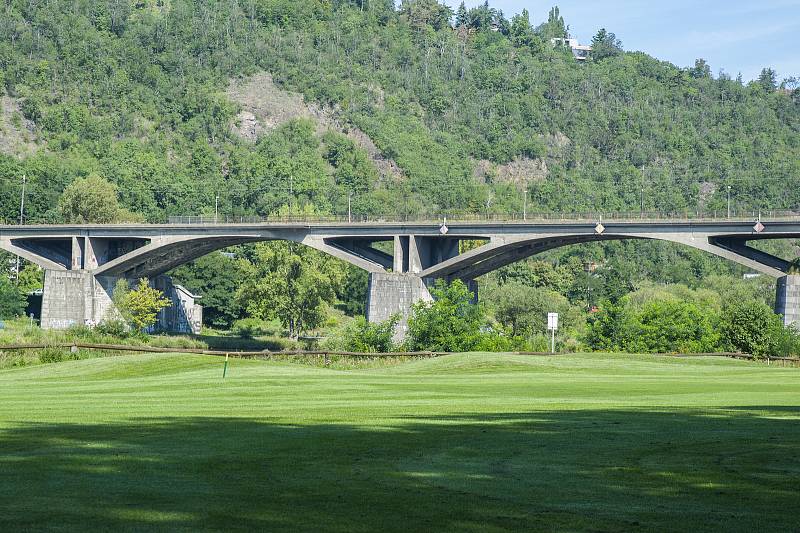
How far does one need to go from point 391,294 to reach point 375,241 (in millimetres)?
9746

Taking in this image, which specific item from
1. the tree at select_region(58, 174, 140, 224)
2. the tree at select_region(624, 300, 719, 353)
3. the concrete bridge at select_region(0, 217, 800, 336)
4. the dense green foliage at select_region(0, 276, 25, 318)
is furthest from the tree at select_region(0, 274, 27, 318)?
the tree at select_region(624, 300, 719, 353)

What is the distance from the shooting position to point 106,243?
136 m

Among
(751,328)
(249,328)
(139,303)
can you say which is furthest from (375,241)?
(751,328)

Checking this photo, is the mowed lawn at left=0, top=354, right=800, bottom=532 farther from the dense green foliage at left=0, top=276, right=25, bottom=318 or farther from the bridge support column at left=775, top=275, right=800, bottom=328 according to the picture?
the dense green foliage at left=0, top=276, right=25, bottom=318

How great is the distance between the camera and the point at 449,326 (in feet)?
289

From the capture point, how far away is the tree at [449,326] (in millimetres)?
86438

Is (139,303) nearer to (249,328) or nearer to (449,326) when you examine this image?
(249,328)

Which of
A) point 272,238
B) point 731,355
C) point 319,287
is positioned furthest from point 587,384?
point 319,287

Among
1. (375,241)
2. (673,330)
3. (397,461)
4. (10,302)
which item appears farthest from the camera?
(10,302)

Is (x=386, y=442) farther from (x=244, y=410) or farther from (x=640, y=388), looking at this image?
(x=640, y=388)

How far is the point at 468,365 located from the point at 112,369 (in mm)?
15786

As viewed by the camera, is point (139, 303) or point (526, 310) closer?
point (139, 303)

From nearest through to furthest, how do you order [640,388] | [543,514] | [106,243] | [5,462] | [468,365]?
[543,514]
[5,462]
[640,388]
[468,365]
[106,243]

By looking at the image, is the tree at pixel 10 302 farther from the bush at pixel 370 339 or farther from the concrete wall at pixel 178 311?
the bush at pixel 370 339
